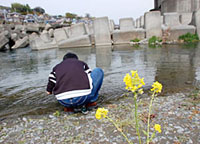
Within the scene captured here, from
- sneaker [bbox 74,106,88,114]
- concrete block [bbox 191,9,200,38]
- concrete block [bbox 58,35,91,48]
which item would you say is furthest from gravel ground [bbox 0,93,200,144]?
concrete block [bbox 58,35,91,48]

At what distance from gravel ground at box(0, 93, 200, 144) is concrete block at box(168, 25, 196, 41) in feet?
37.4

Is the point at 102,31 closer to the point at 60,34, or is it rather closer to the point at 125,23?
the point at 125,23

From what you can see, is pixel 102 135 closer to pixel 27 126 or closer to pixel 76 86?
pixel 76 86

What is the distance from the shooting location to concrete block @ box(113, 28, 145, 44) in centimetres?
1478

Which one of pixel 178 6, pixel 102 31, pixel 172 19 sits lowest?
pixel 102 31

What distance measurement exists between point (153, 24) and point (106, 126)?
12717 millimetres

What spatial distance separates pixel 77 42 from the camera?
52.0 feet

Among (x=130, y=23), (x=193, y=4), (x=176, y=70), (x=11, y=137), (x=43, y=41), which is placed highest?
(x=193, y=4)

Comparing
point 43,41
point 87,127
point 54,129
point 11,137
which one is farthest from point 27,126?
point 43,41

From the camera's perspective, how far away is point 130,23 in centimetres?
1722

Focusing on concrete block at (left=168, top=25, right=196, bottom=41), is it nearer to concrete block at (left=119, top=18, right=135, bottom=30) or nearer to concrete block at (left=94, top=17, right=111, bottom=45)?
concrete block at (left=119, top=18, right=135, bottom=30)

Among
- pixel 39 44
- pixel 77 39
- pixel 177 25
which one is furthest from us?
pixel 39 44

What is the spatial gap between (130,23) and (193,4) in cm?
655

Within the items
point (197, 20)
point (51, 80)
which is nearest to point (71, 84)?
point (51, 80)
